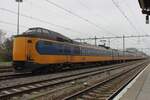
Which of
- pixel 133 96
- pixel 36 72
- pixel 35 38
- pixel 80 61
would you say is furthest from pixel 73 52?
pixel 133 96

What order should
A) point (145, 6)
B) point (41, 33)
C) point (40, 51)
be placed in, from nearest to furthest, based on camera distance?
point (40, 51)
point (41, 33)
point (145, 6)

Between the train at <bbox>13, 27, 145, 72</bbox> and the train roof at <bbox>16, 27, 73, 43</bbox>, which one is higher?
the train roof at <bbox>16, 27, 73, 43</bbox>

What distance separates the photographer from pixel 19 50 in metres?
24.0

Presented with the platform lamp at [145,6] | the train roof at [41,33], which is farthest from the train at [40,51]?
the platform lamp at [145,6]

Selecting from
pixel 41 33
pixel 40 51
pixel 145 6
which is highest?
pixel 145 6

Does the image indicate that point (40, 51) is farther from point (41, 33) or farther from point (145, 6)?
point (145, 6)

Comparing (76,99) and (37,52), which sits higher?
(37,52)

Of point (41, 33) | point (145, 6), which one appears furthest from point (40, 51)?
point (145, 6)

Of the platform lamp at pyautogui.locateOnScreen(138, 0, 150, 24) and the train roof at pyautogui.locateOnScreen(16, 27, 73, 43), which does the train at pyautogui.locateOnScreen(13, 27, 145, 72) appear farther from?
the platform lamp at pyautogui.locateOnScreen(138, 0, 150, 24)

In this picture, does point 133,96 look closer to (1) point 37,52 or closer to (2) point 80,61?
(1) point 37,52

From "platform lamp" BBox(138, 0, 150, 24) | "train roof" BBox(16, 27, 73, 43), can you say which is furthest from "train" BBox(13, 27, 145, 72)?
"platform lamp" BBox(138, 0, 150, 24)

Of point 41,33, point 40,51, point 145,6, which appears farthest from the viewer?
point 145,6

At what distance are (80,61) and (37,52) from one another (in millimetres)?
13236

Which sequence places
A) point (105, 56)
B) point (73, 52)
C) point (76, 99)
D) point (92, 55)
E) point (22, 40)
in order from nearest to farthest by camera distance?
1. point (76, 99)
2. point (22, 40)
3. point (73, 52)
4. point (92, 55)
5. point (105, 56)
